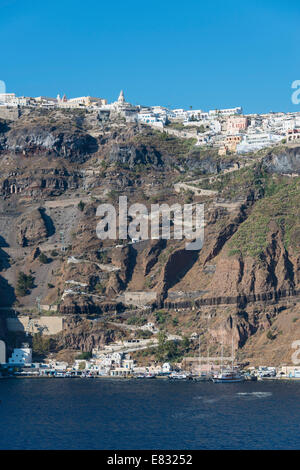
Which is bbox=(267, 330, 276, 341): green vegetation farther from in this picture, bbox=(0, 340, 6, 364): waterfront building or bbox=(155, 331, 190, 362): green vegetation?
bbox=(0, 340, 6, 364): waterfront building

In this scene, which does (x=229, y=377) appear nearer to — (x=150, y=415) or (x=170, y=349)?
(x=170, y=349)

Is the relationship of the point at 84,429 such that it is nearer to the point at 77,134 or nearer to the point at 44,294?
the point at 44,294

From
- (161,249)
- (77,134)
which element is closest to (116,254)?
(161,249)

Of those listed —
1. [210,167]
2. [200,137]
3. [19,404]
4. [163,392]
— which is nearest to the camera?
[19,404]

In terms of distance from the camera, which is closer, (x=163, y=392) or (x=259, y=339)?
(x=163, y=392)

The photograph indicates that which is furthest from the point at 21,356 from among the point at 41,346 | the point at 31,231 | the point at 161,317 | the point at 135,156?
the point at 135,156
